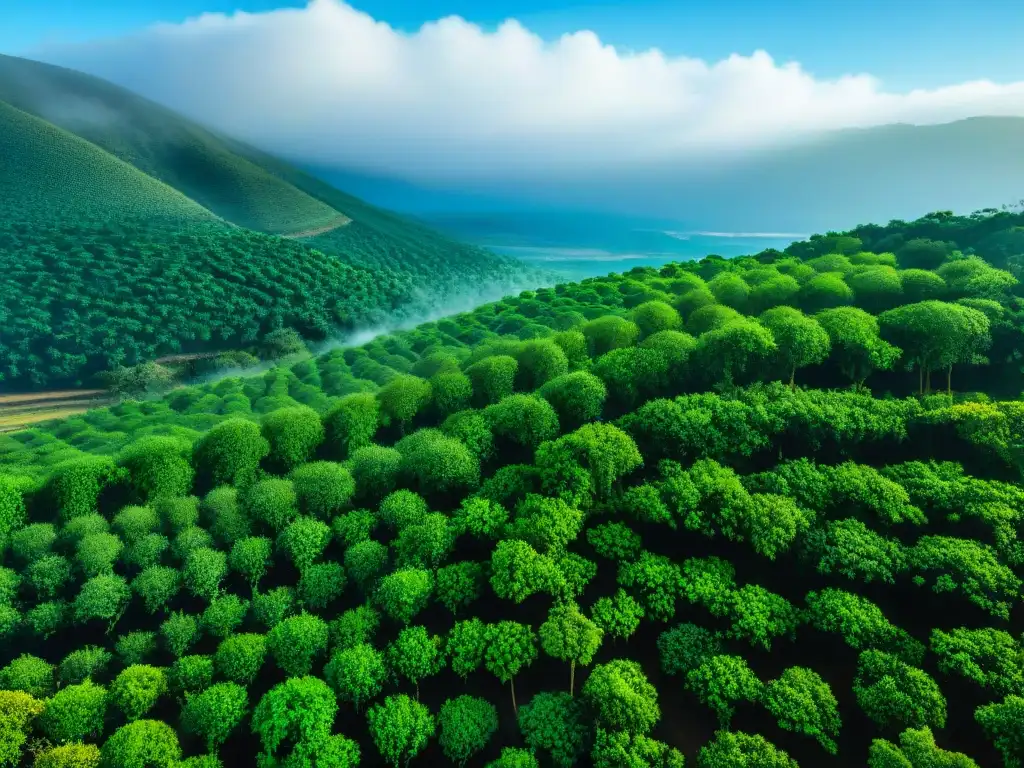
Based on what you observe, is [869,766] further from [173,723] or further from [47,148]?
[47,148]

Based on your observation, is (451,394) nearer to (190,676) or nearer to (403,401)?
(403,401)

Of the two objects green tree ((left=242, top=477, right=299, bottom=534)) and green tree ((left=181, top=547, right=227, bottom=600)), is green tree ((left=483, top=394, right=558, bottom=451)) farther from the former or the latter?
green tree ((left=181, top=547, right=227, bottom=600))

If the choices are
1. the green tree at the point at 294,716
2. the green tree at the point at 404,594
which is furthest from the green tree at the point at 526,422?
the green tree at the point at 294,716

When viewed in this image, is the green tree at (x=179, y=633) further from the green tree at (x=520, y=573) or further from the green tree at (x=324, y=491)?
the green tree at (x=520, y=573)

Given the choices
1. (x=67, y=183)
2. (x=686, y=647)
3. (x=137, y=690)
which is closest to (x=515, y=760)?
(x=686, y=647)

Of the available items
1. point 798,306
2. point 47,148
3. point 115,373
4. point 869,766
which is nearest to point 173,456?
point 869,766
